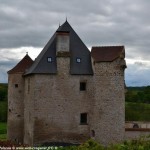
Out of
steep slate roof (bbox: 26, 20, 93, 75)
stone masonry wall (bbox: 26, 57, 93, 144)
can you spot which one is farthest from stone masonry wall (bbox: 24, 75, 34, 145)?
steep slate roof (bbox: 26, 20, 93, 75)

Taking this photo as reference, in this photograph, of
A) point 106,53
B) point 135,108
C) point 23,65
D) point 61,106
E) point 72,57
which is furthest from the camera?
point 135,108

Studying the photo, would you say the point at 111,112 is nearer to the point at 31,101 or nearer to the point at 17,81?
the point at 31,101

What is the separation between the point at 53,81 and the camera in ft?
95.1

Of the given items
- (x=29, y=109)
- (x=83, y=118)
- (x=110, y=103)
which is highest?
(x=110, y=103)

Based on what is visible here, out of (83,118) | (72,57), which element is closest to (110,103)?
(83,118)

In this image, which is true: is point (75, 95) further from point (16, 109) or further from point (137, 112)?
point (137, 112)

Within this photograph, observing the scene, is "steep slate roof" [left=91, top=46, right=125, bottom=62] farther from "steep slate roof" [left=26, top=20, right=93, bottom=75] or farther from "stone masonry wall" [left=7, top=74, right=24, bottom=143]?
"stone masonry wall" [left=7, top=74, right=24, bottom=143]

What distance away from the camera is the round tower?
32312 millimetres

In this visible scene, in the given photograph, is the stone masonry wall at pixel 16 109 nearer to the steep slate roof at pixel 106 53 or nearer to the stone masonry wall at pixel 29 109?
the stone masonry wall at pixel 29 109

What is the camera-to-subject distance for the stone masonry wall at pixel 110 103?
2828 centimetres

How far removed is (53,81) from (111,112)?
4.55 meters

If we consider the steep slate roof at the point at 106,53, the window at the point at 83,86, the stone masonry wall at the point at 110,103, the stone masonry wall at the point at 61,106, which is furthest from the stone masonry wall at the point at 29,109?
the steep slate roof at the point at 106,53

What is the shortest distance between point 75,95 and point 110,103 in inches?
104

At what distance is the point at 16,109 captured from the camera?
106 ft
